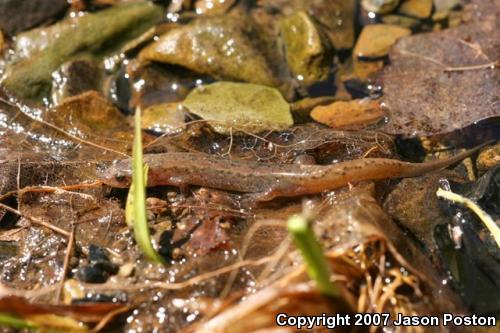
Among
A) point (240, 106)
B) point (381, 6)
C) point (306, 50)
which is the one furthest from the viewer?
point (381, 6)

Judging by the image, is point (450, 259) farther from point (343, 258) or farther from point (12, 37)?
point (12, 37)

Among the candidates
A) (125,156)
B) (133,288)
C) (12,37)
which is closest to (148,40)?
(12,37)

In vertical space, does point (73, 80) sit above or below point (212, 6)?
below

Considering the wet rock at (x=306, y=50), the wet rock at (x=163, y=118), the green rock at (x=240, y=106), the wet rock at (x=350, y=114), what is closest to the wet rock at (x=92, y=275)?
the green rock at (x=240, y=106)

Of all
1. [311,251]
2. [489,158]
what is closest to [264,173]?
[489,158]

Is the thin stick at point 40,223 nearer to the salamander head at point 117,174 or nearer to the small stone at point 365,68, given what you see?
the salamander head at point 117,174

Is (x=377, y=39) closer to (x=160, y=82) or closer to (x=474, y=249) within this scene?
(x=160, y=82)

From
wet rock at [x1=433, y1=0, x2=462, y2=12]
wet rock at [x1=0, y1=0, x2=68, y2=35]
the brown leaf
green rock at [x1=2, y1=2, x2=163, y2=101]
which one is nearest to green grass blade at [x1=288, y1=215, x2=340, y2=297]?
the brown leaf
